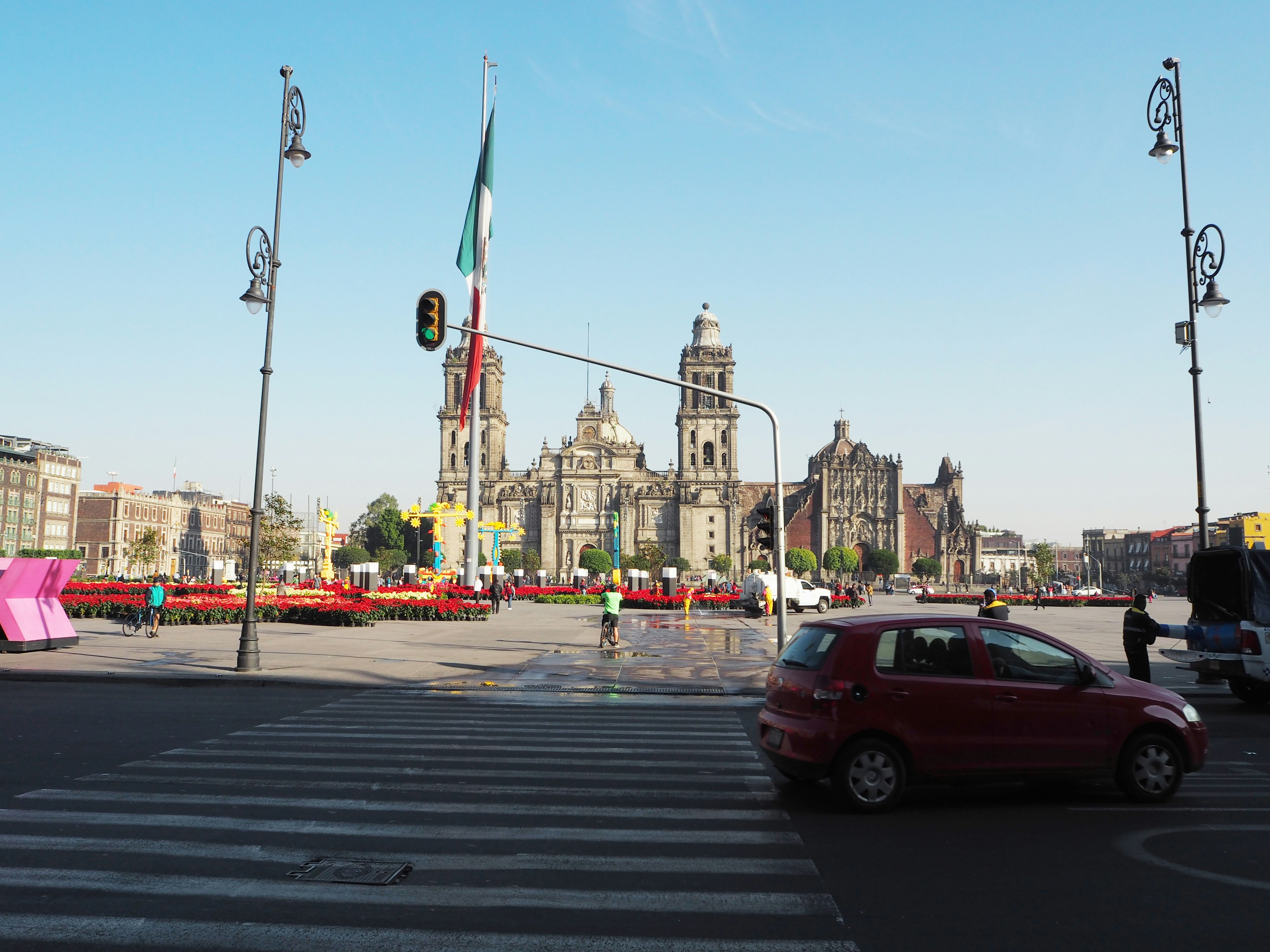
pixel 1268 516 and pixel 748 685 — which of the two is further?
pixel 1268 516

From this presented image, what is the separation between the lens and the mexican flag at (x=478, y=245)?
3569 cm

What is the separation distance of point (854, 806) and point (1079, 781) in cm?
217

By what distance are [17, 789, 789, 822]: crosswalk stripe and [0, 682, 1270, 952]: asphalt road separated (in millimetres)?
33

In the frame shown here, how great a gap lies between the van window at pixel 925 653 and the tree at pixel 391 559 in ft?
422

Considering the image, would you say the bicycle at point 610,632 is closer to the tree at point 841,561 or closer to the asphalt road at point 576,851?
the asphalt road at point 576,851

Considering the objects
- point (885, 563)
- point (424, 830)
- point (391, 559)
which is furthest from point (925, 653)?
point (391, 559)

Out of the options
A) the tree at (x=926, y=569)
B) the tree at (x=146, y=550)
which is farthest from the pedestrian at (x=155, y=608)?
the tree at (x=926, y=569)

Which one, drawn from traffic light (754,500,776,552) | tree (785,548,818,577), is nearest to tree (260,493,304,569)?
traffic light (754,500,776,552)

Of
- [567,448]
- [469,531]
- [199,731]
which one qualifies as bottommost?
[199,731]

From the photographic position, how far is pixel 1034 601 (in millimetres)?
54531

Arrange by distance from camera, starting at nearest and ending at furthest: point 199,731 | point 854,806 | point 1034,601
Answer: point 854,806 → point 199,731 → point 1034,601

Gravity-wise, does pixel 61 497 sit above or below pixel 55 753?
above

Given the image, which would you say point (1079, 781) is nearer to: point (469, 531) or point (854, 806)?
point (854, 806)

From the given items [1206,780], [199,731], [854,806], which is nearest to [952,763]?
[854,806]
